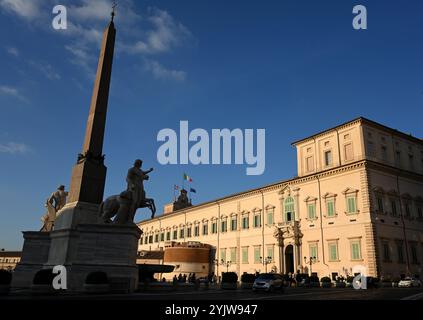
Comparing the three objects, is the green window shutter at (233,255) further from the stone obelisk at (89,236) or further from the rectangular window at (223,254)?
the stone obelisk at (89,236)

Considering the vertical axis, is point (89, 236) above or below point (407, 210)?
below

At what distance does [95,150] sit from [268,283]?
1275 cm

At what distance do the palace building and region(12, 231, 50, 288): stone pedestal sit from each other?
27712 mm

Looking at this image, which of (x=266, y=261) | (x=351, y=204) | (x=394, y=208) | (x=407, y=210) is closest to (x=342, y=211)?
(x=351, y=204)

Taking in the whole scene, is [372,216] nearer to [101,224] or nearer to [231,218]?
[231,218]

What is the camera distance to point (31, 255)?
19.2m

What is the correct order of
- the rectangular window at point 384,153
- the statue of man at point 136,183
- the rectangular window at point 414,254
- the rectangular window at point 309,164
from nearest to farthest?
1. the statue of man at point 136,183
2. the rectangular window at point 414,254
3. the rectangular window at point 384,153
4. the rectangular window at point 309,164

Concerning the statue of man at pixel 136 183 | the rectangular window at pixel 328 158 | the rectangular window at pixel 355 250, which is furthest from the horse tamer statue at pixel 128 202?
the rectangular window at pixel 328 158

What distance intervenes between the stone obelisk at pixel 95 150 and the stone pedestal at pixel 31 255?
3002 millimetres

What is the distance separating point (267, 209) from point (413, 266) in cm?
1717

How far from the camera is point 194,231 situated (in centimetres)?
6184

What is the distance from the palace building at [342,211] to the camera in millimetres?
35812

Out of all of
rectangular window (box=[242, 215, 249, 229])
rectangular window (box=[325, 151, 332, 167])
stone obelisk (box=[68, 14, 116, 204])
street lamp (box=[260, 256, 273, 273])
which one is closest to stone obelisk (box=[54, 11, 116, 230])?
stone obelisk (box=[68, 14, 116, 204])

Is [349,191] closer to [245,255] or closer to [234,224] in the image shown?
[245,255]
